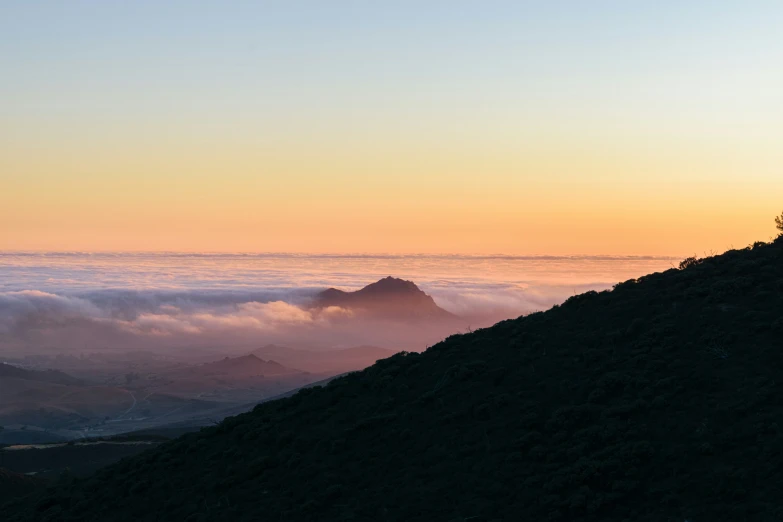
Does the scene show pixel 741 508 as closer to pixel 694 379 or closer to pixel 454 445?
pixel 694 379

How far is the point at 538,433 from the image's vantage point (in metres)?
29.0

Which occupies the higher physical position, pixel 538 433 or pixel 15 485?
pixel 538 433

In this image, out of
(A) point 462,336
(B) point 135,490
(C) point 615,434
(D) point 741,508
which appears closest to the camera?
(D) point 741,508

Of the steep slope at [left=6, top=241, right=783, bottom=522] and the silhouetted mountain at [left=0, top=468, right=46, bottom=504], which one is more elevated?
the steep slope at [left=6, top=241, right=783, bottom=522]

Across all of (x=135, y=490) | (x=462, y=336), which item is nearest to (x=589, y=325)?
(x=462, y=336)

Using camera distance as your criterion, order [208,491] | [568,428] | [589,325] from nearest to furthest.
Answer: [568,428], [208,491], [589,325]

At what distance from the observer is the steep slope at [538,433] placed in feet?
80.4

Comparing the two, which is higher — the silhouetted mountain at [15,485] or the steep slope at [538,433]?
the steep slope at [538,433]

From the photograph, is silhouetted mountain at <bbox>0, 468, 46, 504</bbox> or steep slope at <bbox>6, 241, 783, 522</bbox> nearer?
steep slope at <bbox>6, 241, 783, 522</bbox>

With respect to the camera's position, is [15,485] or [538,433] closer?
[538,433]

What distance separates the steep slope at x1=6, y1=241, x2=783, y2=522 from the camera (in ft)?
80.4

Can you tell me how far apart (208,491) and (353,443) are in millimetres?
6375

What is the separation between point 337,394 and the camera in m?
41.5

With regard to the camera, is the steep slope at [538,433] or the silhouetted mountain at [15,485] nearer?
the steep slope at [538,433]
